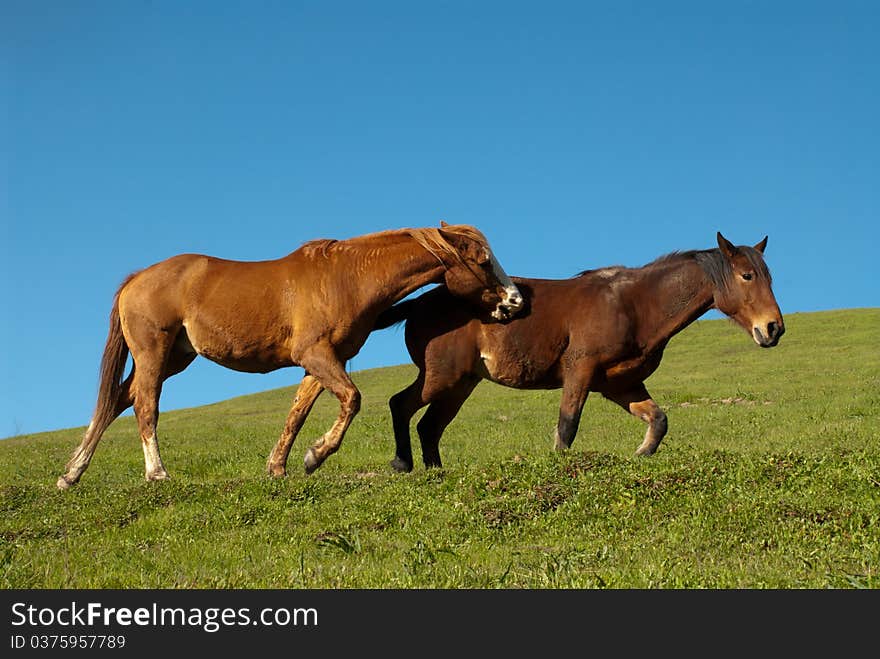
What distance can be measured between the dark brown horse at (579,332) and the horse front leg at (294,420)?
3.95 feet

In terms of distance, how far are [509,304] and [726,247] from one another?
10.2 ft

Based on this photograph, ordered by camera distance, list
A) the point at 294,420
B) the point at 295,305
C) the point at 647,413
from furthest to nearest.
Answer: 1. the point at 647,413
2. the point at 294,420
3. the point at 295,305

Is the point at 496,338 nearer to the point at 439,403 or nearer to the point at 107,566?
the point at 439,403

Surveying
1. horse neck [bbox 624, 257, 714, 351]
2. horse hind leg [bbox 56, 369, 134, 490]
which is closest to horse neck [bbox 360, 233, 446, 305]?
horse neck [bbox 624, 257, 714, 351]

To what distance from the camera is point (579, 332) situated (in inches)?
532

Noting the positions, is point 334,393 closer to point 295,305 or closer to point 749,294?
point 295,305

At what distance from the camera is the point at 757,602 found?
6457 millimetres

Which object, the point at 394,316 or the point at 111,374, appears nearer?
the point at 394,316

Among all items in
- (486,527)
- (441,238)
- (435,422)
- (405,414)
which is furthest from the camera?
(435,422)

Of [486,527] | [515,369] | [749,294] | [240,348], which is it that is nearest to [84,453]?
[240,348]

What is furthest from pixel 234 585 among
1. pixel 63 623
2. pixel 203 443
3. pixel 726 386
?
pixel 726 386

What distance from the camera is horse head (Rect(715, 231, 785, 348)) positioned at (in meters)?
13.6

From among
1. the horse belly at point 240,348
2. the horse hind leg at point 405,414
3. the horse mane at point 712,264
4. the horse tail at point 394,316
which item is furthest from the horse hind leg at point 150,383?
the horse mane at point 712,264

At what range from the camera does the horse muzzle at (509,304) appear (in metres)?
13.5
